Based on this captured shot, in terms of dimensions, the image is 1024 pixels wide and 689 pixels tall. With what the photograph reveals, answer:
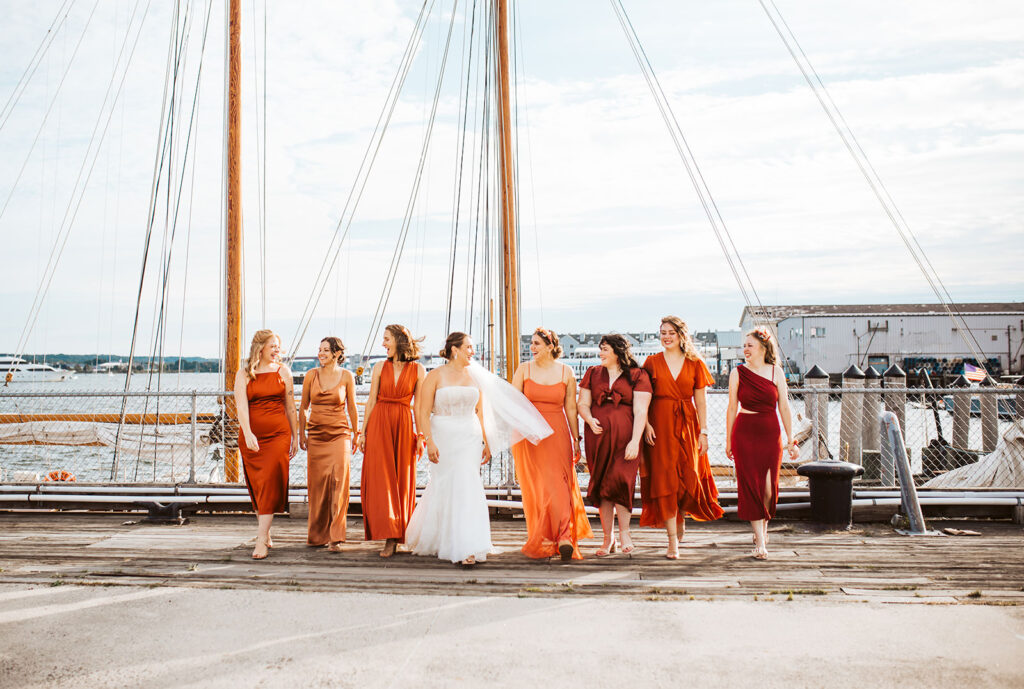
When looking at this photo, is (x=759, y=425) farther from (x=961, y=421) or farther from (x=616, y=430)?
(x=961, y=421)

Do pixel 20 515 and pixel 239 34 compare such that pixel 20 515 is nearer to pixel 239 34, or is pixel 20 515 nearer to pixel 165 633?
pixel 165 633

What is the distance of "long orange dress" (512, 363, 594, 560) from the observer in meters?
6.05

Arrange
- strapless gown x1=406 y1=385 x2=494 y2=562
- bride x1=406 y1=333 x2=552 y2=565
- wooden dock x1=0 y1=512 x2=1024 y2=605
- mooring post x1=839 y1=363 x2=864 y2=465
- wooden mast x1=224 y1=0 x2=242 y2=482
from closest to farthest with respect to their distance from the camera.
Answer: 1. wooden dock x1=0 y1=512 x2=1024 y2=605
2. strapless gown x1=406 y1=385 x2=494 y2=562
3. bride x1=406 y1=333 x2=552 y2=565
4. wooden mast x1=224 y1=0 x2=242 y2=482
5. mooring post x1=839 y1=363 x2=864 y2=465

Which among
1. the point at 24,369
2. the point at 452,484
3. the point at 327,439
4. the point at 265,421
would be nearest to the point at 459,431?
the point at 452,484

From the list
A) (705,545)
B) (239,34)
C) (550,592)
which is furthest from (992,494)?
(239,34)

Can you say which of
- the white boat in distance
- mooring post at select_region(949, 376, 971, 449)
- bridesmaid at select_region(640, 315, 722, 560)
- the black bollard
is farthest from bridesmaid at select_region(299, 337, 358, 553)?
mooring post at select_region(949, 376, 971, 449)

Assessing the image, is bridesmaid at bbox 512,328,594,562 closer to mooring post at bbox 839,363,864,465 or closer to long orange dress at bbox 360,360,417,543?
long orange dress at bbox 360,360,417,543

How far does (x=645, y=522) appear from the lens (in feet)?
20.9

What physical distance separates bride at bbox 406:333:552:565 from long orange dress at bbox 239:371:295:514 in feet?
4.21

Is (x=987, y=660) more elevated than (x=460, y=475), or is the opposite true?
(x=460, y=475)

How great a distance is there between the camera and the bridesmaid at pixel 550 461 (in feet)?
19.9

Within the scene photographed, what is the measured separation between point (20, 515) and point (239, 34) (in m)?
7.07

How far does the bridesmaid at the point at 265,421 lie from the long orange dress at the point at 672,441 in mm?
3283

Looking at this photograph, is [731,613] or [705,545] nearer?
[731,613]
